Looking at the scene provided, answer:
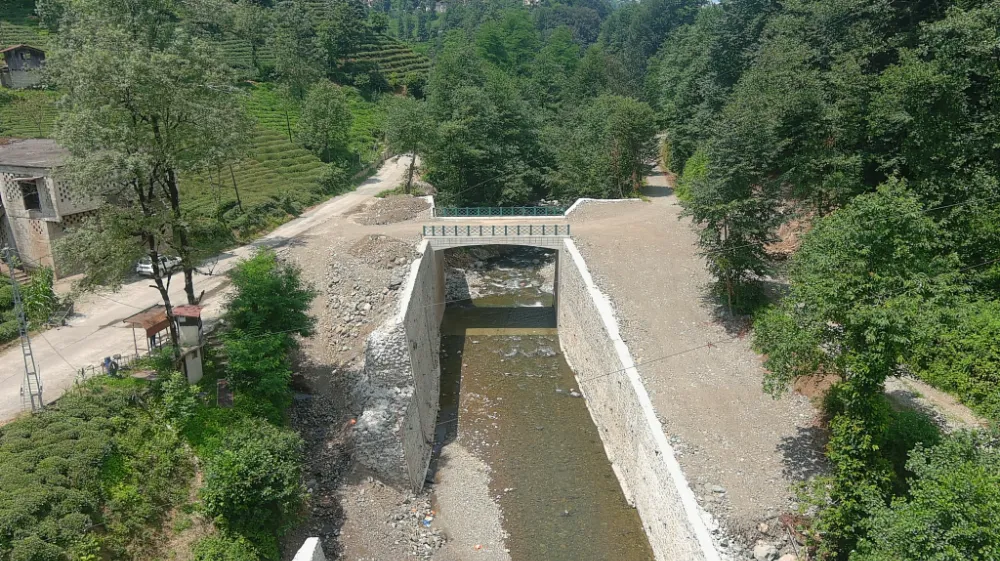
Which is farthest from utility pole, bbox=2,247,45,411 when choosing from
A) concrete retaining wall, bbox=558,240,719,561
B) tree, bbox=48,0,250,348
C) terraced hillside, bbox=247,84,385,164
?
terraced hillside, bbox=247,84,385,164

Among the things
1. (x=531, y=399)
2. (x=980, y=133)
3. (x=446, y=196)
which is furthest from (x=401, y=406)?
(x=446, y=196)

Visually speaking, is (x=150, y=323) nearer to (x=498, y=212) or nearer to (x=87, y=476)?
(x=87, y=476)

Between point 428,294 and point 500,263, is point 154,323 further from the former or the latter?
point 500,263

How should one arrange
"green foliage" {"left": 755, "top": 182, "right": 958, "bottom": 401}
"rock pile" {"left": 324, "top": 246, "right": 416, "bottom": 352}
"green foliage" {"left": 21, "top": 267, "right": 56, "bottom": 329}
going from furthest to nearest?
"rock pile" {"left": 324, "top": 246, "right": 416, "bottom": 352} < "green foliage" {"left": 21, "top": 267, "right": 56, "bottom": 329} < "green foliage" {"left": 755, "top": 182, "right": 958, "bottom": 401}

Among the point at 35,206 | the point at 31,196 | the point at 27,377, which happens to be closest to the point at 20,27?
the point at 31,196

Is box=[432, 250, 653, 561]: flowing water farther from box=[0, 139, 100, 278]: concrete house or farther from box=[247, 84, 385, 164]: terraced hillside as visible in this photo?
box=[247, 84, 385, 164]: terraced hillside

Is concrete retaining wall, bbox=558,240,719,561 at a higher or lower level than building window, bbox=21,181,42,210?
lower
